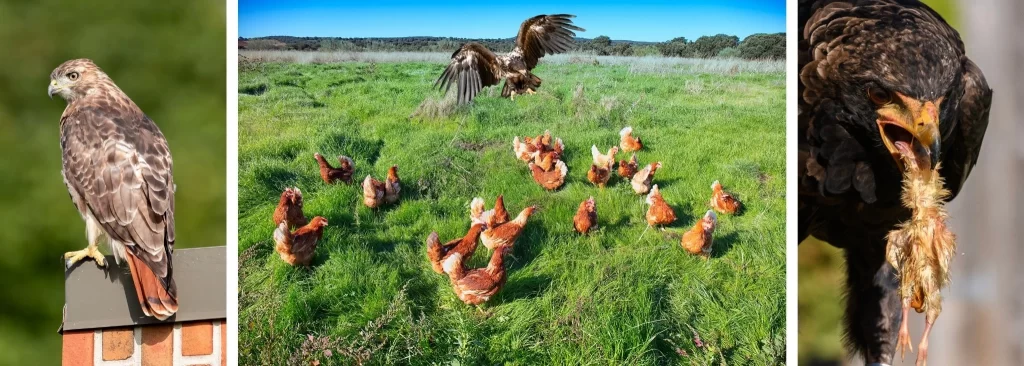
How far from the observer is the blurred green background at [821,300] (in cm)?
334

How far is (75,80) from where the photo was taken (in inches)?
99.0

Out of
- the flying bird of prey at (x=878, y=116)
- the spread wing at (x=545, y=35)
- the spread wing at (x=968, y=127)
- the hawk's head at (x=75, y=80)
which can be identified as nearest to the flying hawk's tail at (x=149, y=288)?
the hawk's head at (x=75, y=80)

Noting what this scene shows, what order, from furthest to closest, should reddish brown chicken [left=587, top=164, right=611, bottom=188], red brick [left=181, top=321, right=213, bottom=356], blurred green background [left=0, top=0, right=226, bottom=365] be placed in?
blurred green background [left=0, top=0, right=226, bottom=365] < reddish brown chicken [left=587, top=164, right=611, bottom=188] < red brick [left=181, top=321, right=213, bottom=356]

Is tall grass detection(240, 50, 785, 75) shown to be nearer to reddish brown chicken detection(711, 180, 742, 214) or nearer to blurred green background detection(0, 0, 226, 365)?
reddish brown chicken detection(711, 180, 742, 214)

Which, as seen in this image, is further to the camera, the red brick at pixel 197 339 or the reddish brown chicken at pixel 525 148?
the reddish brown chicken at pixel 525 148

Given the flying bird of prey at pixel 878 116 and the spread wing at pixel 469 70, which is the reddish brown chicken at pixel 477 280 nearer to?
the spread wing at pixel 469 70

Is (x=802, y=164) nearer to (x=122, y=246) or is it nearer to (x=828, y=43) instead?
(x=828, y=43)

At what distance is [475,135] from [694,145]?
687 millimetres

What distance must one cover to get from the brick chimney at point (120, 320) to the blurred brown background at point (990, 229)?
7.20 ft

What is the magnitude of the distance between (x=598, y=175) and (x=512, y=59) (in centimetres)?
43

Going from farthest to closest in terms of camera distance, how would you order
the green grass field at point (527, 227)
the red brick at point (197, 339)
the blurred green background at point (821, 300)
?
the blurred green background at point (821, 300) < the green grass field at point (527, 227) < the red brick at point (197, 339)

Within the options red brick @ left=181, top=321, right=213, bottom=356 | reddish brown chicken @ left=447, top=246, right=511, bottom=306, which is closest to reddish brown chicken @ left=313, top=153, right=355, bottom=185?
reddish brown chicken @ left=447, top=246, right=511, bottom=306

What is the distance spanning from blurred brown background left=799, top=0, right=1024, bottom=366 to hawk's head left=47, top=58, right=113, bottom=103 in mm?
2498

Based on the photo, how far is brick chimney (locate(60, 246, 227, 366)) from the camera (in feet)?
7.75
